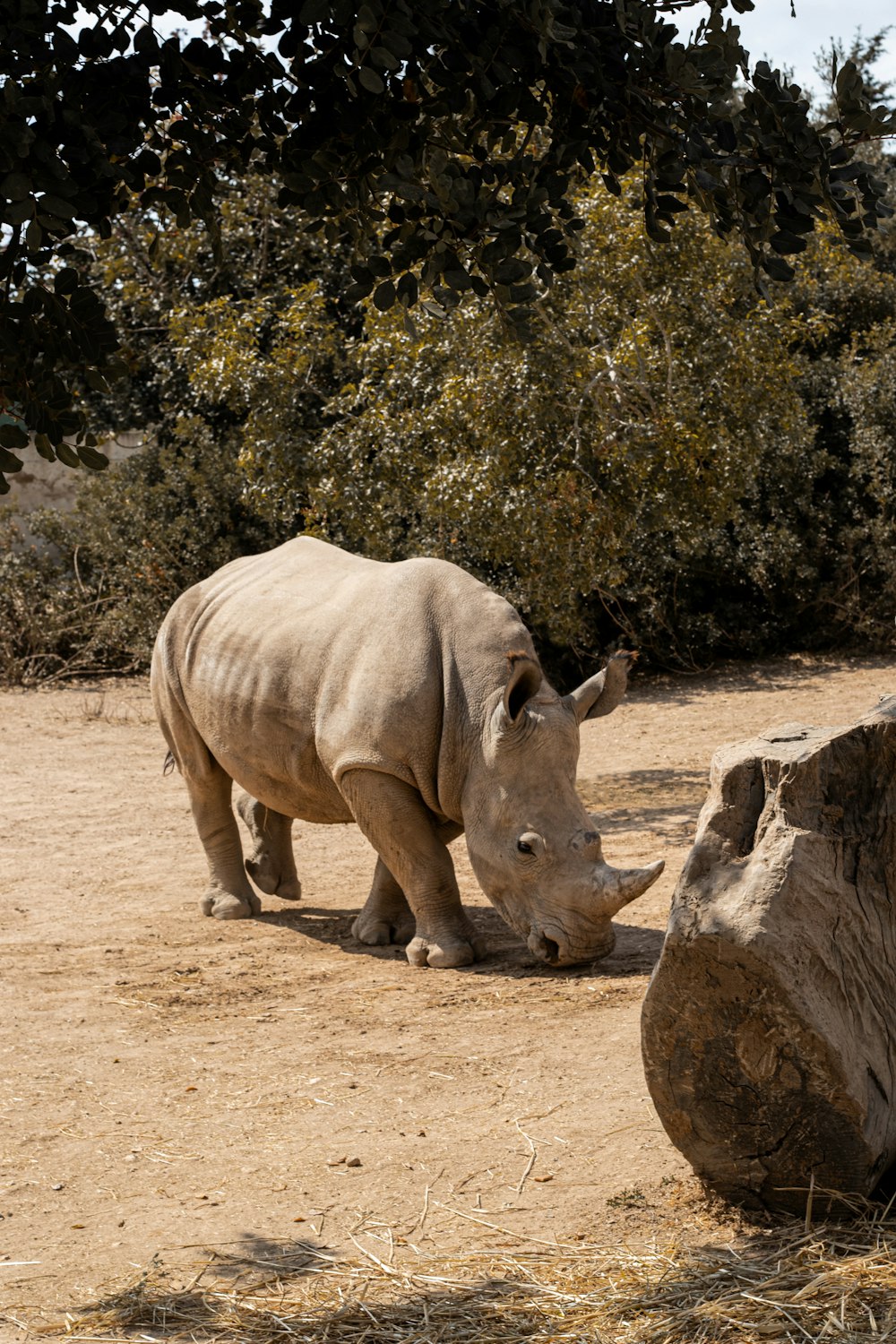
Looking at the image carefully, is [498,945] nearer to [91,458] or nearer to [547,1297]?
[547,1297]

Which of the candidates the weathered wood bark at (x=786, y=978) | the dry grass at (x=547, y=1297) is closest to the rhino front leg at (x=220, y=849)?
the dry grass at (x=547, y=1297)

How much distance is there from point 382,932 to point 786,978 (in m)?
4.05

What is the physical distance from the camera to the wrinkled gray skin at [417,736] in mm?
6297

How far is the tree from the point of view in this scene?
3.14 metres

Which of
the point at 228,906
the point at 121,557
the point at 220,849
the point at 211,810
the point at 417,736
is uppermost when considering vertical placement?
the point at 121,557

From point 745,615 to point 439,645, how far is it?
10180 millimetres

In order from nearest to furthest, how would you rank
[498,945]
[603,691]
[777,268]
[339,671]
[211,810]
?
[777,268] → [603,691] → [339,671] → [498,945] → [211,810]

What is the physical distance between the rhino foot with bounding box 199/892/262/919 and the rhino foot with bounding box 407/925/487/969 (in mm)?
1512

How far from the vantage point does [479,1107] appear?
484cm

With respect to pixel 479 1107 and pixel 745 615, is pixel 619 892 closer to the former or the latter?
pixel 479 1107

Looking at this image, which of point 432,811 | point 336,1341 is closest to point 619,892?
point 432,811

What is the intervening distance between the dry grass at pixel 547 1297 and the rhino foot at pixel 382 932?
3.46m

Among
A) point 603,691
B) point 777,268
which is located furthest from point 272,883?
point 777,268

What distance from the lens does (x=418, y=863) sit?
675 centimetres
